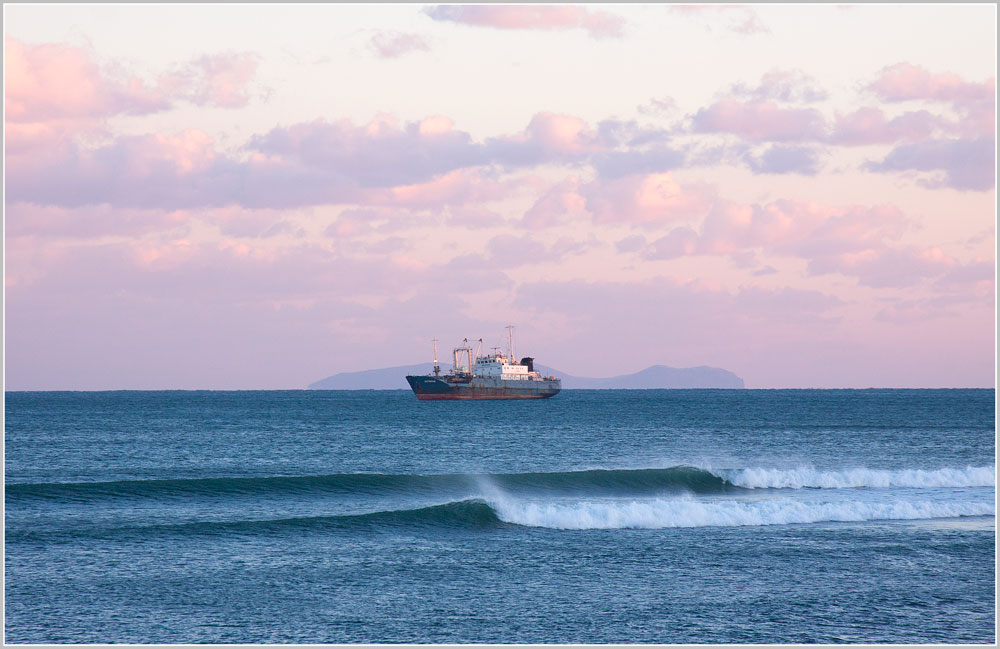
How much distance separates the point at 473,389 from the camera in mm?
137875

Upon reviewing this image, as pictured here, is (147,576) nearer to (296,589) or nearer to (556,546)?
(296,589)

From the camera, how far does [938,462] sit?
50.2 meters

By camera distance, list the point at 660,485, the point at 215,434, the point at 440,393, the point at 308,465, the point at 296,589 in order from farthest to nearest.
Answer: the point at 440,393, the point at 215,434, the point at 308,465, the point at 660,485, the point at 296,589

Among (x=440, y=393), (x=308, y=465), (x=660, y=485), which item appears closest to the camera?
(x=660, y=485)

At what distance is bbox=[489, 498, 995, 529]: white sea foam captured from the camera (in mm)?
29688

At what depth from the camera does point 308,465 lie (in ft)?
160

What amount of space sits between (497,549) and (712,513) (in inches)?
347

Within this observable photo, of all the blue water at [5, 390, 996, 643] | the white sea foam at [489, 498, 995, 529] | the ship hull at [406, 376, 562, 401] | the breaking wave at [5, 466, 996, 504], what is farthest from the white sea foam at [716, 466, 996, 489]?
the ship hull at [406, 376, 562, 401]

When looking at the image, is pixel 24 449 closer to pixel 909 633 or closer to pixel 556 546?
pixel 556 546

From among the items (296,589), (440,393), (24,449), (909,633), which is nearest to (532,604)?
(296,589)

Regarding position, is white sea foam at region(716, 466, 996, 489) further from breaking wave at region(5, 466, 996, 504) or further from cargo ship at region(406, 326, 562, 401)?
cargo ship at region(406, 326, 562, 401)

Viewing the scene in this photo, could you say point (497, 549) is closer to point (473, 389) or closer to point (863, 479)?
point (863, 479)

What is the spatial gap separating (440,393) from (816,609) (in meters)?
122

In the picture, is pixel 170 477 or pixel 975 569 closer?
pixel 975 569
